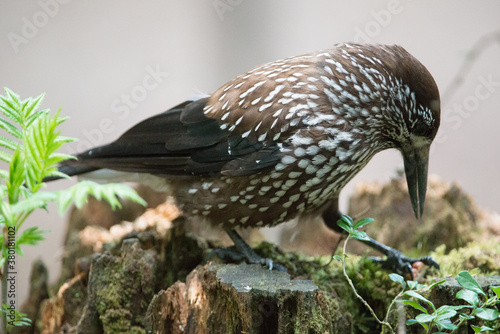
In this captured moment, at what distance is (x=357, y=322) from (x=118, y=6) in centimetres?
385

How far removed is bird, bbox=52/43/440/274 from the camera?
269cm

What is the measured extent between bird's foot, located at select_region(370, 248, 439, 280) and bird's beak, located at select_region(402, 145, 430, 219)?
0.96 ft

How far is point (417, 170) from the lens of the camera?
10.0 feet

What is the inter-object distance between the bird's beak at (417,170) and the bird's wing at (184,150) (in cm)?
88

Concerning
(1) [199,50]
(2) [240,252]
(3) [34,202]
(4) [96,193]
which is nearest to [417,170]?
(2) [240,252]

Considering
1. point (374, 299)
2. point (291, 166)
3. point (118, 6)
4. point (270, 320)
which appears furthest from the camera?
point (118, 6)

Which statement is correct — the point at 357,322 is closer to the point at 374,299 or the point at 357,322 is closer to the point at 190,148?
the point at 374,299

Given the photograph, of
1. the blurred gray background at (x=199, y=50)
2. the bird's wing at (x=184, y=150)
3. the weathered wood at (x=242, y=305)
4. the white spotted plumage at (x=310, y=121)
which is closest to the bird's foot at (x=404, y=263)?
the white spotted plumage at (x=310, y=121)

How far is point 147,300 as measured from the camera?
2.82 m

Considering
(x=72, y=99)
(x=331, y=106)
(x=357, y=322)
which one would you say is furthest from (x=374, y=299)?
(x=72, y=99)

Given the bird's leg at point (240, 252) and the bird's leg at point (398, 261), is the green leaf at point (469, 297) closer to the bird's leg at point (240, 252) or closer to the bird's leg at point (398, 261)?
the bird's leg at point (398, 261)

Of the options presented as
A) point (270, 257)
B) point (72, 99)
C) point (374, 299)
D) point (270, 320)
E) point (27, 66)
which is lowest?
point (374, 299)

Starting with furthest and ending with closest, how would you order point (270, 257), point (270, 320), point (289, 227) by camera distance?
point (289, 227), point (270, 257), point (270, 320)

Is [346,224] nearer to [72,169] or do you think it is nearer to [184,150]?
[184,150]
